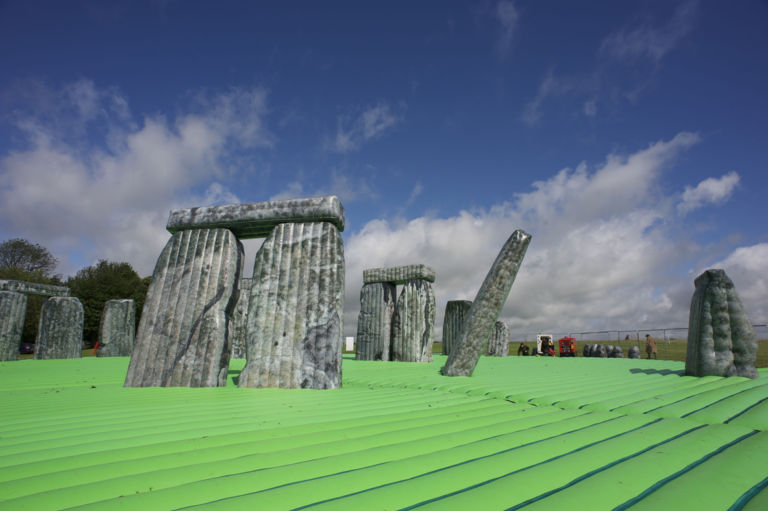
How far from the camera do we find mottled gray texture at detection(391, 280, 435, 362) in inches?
330

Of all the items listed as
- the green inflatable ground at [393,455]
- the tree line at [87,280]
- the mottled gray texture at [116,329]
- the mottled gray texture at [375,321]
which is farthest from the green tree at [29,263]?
the green inflatable ground at [393,455]

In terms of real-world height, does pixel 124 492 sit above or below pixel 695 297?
below

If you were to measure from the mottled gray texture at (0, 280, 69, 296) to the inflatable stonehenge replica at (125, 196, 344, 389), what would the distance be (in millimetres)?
7236

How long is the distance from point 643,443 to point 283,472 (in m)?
1.29

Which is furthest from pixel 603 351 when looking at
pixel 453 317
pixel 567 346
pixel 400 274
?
pixel 400 274

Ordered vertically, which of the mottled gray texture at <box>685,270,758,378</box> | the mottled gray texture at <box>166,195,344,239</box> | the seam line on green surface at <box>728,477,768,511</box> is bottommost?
the seam line on green surface at <box>728,477,768,511</box>

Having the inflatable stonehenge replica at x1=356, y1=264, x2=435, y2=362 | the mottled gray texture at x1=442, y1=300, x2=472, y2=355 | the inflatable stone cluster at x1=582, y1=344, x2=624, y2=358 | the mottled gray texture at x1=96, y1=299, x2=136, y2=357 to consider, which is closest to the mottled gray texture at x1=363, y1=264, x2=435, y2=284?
the inflatable stonehenge replica at x1=356, y1=264, x2=435, y2=362

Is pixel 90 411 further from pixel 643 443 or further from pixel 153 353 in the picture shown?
pixel 643 443

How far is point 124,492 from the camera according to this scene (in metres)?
1.05

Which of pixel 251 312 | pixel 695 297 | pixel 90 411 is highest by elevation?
pixel 695 297

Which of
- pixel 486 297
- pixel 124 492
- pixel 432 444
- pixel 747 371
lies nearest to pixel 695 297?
pixel 747 371

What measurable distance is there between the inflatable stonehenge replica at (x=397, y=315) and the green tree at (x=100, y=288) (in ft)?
62.4

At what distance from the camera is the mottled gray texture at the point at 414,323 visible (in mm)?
8391

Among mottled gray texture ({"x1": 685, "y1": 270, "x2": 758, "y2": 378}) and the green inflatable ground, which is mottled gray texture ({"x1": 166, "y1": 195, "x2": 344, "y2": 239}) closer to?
the green inflatable ground
